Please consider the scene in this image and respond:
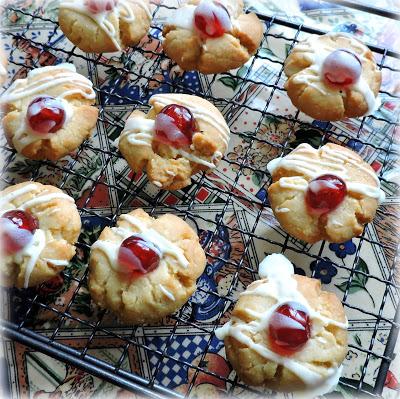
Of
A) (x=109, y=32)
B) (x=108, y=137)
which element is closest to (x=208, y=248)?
(x=108, y=137)

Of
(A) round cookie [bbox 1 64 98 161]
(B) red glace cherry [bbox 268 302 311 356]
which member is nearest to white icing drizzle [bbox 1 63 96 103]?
(A) round cookie [bbox 1 64 98 161]

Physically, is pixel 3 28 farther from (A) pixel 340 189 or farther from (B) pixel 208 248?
(A) pixel 340 189

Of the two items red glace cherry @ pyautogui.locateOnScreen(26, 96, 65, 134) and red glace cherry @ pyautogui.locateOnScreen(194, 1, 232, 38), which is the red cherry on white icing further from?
red glace cherry @ pyautogui.locateOnScreen(26, 96, 65, 134)

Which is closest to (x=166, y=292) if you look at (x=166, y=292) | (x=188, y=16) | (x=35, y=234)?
(x=166, y=292)

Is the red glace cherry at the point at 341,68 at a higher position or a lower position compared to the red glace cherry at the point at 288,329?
higher

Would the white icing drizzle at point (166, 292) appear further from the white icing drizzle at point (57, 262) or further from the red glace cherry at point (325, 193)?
the red glace cherry at point (325, 193)

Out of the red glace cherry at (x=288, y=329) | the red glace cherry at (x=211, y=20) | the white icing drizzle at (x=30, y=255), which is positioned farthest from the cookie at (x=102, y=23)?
the red glace cherry at (x=288, y=329)

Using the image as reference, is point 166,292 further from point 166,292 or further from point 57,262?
point 57,262
